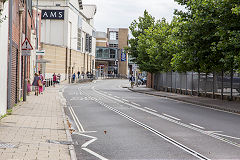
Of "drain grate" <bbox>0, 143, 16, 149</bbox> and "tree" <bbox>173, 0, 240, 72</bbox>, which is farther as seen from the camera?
"tree" <bbox>173, 0, 240, 72</bbox>

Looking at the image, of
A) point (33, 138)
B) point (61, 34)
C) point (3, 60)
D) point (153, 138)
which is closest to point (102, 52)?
point (61, 34)

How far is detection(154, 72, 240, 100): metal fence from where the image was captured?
87.4ft

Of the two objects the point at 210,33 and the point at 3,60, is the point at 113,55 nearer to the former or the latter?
the point at 210,33

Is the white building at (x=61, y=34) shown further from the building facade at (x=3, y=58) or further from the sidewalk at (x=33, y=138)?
the sidewalk at (x=33, y=138)

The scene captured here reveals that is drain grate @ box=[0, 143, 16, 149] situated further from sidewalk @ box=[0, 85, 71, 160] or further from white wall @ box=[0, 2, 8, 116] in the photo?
white wall @ box=[0, 2, 8, 116]

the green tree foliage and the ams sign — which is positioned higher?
the ams sign

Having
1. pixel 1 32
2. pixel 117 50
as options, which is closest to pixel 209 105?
pixel 1 32

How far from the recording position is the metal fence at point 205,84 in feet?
87.4

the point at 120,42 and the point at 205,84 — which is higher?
the point at 120,42

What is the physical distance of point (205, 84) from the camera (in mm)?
31328

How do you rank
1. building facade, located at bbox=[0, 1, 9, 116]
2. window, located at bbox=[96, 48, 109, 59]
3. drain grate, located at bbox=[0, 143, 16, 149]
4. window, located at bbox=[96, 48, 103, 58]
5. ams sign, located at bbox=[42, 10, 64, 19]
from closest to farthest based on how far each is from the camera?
1. drain grate, located at bbox=[0, 143, 16, 149]
2. building facade, located at bbox=[0, 1, 9, 116]
3. ams sign, located at bbox=[42, 10, 64, 19]
4. window, located at bbox=[96, 48, 103, 58]
5. window, located at bbox=[96, 48, 109, 59]

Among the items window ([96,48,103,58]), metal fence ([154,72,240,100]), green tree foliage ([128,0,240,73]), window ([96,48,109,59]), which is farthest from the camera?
window ([96,48,109,59])

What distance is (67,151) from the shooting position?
817 centimetres

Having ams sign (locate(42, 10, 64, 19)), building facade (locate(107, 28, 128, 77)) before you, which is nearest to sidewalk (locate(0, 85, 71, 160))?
ams sign (locate(42, 10, 64, 19))
